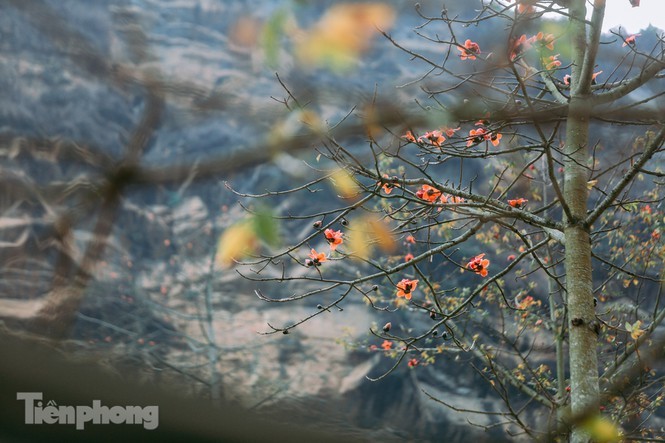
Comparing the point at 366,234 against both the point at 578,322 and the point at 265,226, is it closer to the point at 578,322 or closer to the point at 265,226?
the point at 578,322

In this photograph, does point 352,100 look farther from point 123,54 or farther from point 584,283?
point 584,283

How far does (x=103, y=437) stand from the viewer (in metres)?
5.36

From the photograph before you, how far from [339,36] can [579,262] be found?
162 cm

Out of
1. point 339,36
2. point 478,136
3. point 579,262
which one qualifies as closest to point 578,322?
point 579,262

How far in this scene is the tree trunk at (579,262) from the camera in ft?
5.48

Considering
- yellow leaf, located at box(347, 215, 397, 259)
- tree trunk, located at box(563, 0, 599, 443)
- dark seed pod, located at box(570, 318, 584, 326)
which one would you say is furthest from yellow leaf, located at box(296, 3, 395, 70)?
dark seed pod, located at box(570, 318, 584, 326)

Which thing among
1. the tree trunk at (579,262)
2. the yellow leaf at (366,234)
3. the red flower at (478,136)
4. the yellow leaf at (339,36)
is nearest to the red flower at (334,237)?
the yellow leaf at (366,234)

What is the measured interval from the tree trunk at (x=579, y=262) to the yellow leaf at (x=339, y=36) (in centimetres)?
124

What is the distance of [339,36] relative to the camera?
41 cm

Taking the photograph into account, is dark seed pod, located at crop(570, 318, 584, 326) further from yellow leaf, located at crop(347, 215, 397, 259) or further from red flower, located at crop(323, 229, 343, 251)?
red flower, located at crop(323, 229, 343, 251)

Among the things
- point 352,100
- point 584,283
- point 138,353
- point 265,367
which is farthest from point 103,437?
point 352,100

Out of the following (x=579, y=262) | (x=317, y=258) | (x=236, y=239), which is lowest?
(x=236, y=239)

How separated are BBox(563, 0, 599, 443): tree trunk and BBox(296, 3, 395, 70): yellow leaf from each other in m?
Result: 1.24

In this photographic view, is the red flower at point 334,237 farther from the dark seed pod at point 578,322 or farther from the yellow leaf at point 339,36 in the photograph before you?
the yellow leaf at point 339,36
